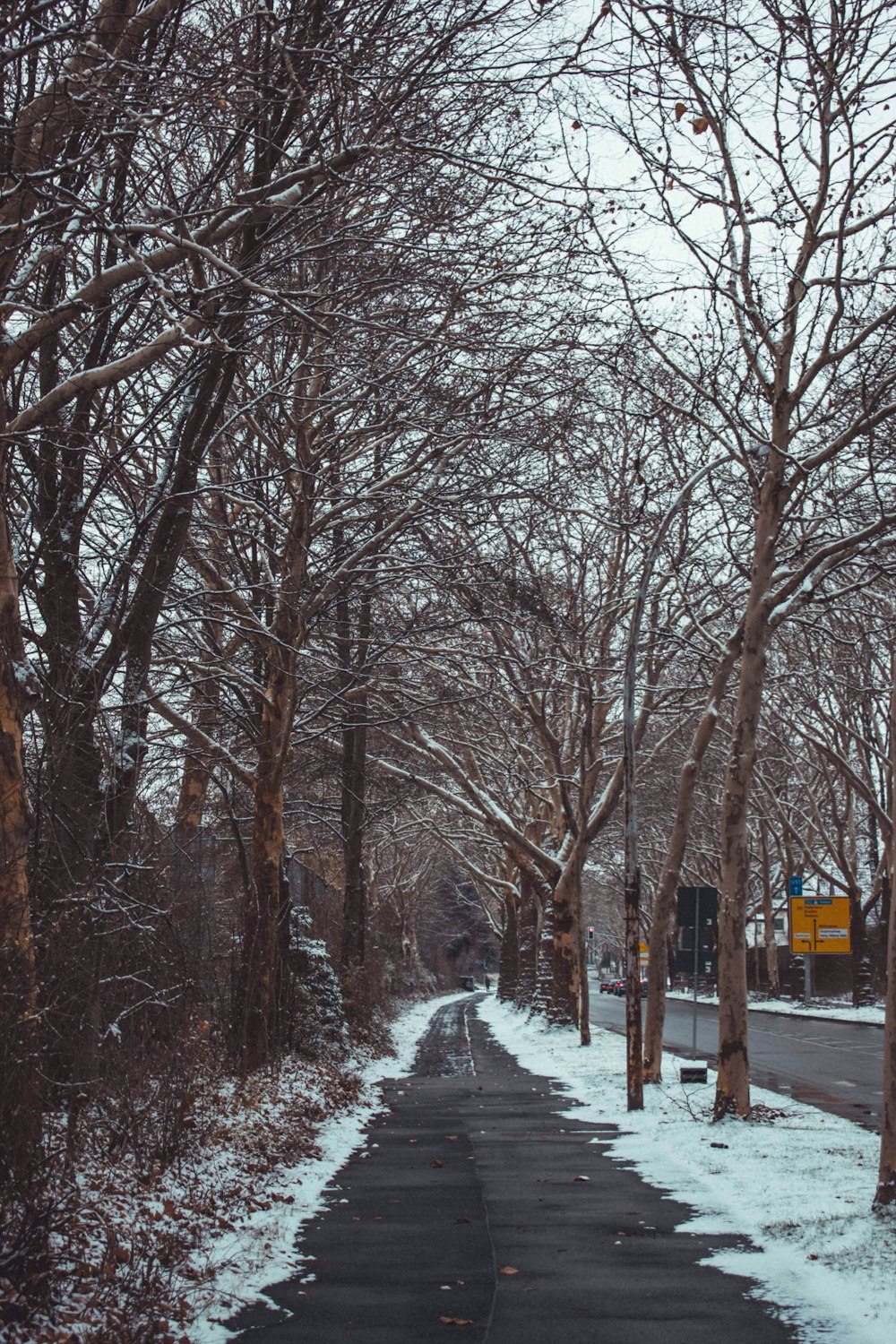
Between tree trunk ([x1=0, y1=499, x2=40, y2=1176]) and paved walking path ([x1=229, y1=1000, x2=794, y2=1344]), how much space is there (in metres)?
1.60

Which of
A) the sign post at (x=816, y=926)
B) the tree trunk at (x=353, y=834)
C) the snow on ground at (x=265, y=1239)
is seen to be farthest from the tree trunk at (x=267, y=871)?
the sign post at (x=816, y=926)

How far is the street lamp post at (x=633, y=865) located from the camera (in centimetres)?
1569

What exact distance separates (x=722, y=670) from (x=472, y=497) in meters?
4.04

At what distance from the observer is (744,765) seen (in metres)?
14.1

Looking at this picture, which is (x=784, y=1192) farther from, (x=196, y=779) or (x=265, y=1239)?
(x=196, y=779)

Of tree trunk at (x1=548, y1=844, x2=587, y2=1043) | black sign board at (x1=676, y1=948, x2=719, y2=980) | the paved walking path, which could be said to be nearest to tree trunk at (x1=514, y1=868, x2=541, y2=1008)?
tree trunk at (x1=548, y1=844, x2=587, y2=1043)

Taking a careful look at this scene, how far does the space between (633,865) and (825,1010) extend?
29870mm

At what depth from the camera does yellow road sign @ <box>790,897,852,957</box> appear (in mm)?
43719

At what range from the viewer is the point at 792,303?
45.5 ft

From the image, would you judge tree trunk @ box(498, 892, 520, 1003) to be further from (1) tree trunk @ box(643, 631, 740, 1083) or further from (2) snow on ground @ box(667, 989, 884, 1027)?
(1) tree trunk @ box(643, 631, 740, 1083)

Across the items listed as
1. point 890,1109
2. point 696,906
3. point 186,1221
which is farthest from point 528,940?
point 186,1221

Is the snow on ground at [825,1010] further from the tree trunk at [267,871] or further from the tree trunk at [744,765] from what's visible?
the tree trunk at [267,871]

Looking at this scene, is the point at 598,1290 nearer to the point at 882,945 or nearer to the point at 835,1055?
the point at 835,1055

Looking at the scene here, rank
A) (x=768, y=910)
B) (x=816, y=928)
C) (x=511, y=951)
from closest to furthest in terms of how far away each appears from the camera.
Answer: (x=816, y=928), (x=768, y=910), (x=511, y=951)
